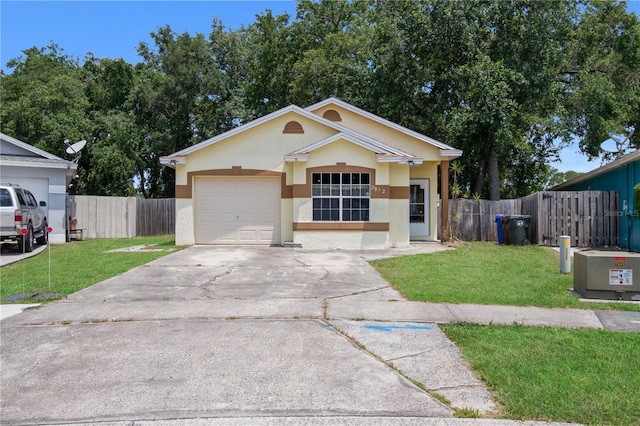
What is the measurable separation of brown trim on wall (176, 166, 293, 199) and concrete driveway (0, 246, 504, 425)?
334 inches

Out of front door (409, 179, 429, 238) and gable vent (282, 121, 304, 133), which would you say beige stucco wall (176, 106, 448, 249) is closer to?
gable vent (282, 121, 304, 133)

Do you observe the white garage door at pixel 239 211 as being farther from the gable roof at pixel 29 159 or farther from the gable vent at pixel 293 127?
the gable roof at pixel 29 159

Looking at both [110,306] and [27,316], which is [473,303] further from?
[27,316]

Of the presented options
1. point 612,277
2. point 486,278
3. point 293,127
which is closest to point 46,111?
point 293,127

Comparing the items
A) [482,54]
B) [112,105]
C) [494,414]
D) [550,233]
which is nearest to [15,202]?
[494,414]

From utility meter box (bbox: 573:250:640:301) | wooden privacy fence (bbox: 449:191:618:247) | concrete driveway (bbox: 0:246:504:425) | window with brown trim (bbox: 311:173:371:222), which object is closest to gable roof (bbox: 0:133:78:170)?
window with brown trim (bbox: 311:173:371:222)

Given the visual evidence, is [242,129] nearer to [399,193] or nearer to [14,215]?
[399,193]

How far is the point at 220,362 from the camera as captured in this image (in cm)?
497

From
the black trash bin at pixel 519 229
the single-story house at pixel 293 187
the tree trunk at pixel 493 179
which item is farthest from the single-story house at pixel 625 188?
the tree trunk at pixel 493 179

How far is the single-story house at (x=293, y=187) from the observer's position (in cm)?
1590

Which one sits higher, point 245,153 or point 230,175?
point 245,153

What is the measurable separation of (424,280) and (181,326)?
5.15m

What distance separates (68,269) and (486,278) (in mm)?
9524

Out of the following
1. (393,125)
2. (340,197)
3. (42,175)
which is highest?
(393,125)
